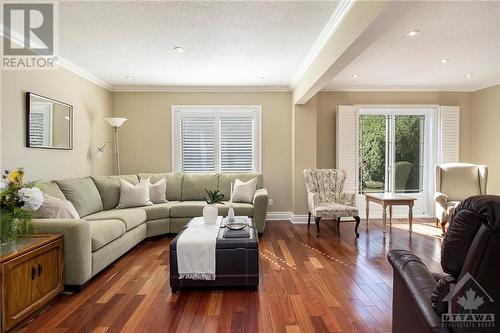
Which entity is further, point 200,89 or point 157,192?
point 200,89

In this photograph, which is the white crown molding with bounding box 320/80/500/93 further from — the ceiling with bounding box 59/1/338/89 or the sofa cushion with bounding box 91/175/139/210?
the sofa cushion with bounding box 91/175/139/210

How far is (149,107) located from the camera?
18.0ft

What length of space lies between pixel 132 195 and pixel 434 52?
4.69 metres

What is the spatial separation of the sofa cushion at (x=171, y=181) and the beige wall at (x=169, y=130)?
0.45 metres

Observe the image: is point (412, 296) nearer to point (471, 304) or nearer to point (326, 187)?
point (471, 304)

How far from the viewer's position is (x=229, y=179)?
16.7 feet

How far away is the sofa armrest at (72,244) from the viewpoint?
2561 millimetres

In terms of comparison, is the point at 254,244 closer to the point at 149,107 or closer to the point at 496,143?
the point at 149,107

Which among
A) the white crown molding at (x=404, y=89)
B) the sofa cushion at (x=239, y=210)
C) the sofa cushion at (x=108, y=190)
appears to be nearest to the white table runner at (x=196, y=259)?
the sofa cushion at (x=239, y=210)

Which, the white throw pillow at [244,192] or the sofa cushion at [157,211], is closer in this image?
the sofa cushion at [157,211]

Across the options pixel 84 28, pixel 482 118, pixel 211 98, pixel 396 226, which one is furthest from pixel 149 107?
pixel 482 118

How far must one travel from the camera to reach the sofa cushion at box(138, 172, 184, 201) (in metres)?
4.98

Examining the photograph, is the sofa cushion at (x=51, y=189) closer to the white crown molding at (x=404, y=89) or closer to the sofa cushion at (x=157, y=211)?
the sofa cushion at (x=157, y=211)

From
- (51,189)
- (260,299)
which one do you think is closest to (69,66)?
(51,189)
